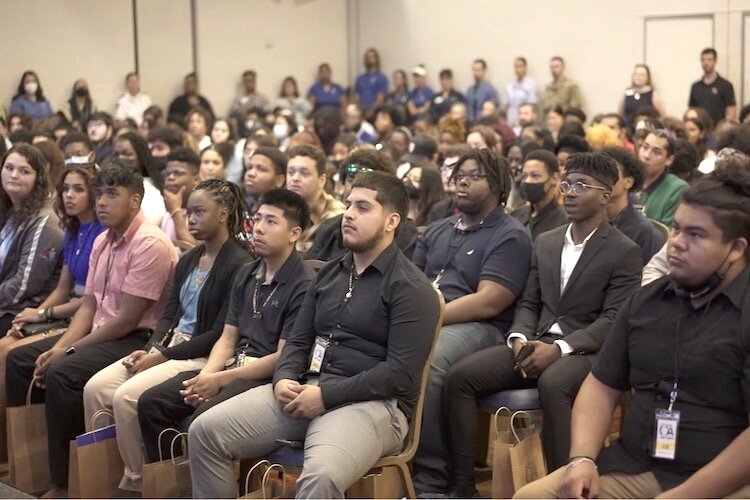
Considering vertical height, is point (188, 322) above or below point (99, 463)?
above

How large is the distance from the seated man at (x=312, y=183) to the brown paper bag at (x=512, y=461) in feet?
6.48

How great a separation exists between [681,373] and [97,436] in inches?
93.1

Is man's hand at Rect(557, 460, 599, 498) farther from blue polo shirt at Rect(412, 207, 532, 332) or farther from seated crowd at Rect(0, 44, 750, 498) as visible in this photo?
blue polo shirt at Rect(412, 207, 532, 332)

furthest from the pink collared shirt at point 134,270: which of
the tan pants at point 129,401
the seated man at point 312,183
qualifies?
the seated man at point 312,183

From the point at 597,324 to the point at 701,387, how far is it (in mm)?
1117

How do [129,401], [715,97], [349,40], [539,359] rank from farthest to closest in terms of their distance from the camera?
1. [349,40]
2. [715,97]
3. [129,401]
4. [539,359]

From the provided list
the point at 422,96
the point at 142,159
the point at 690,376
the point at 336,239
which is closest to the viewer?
the point at 690,376

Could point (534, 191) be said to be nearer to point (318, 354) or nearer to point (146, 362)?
point (318, 354)

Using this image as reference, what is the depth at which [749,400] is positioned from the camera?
2.63 m

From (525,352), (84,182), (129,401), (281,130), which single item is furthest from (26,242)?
(281,130)

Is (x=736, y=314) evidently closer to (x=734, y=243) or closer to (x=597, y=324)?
(x=734, y=243)

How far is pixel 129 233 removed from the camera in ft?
15.2

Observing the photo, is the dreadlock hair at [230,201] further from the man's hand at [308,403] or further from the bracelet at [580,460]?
the bracelet at [580,460]

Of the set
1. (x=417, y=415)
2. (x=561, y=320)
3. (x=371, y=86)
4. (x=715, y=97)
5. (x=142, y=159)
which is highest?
(x=371, y=86)
